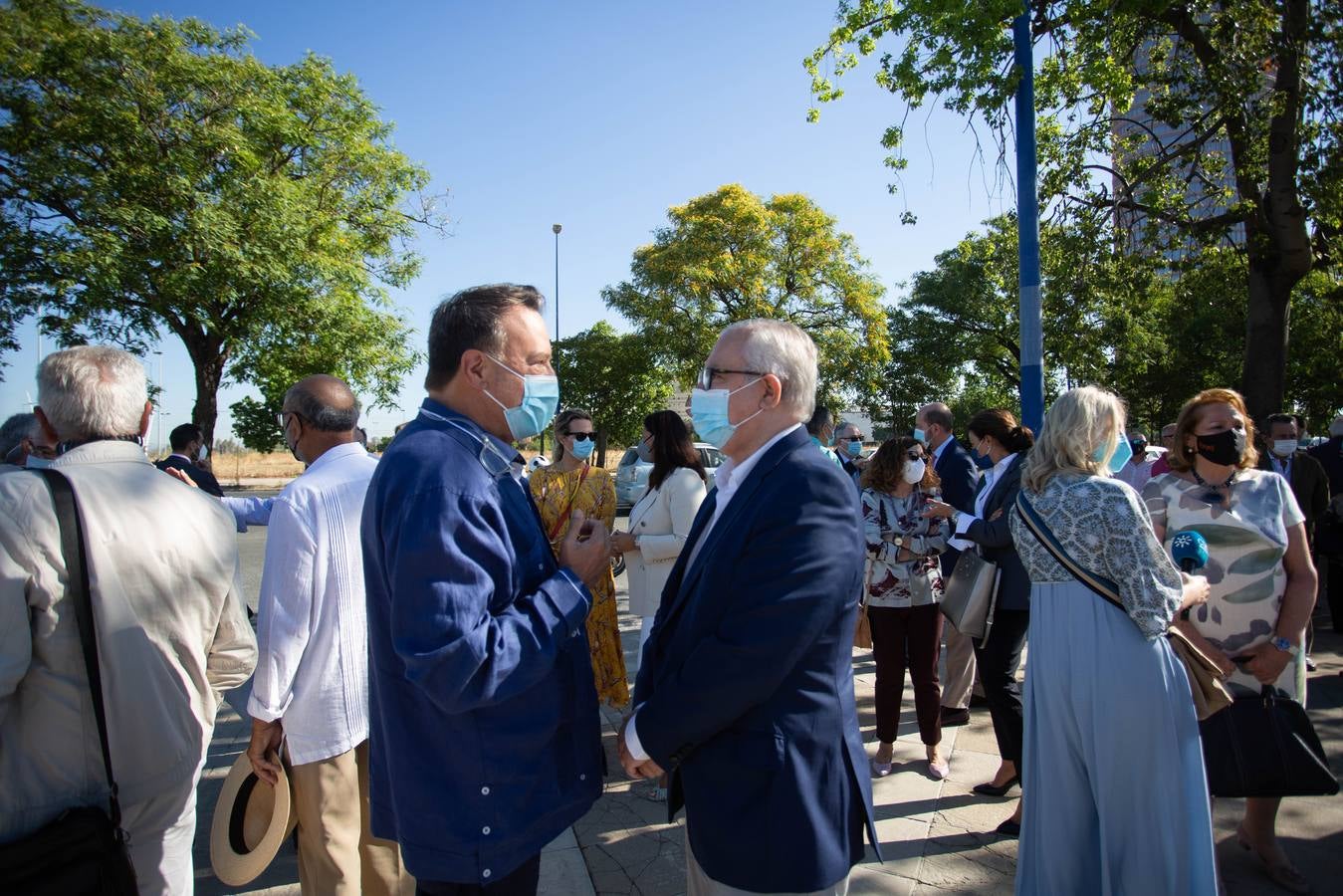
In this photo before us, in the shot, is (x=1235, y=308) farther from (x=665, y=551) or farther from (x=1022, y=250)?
(x=665, y=551)

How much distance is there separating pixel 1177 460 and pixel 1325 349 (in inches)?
1136

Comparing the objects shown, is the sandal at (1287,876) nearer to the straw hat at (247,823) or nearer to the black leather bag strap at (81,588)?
the straw hat at (247,823)

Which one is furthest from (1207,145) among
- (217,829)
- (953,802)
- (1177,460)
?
(217,829)

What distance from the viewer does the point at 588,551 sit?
1905 mm

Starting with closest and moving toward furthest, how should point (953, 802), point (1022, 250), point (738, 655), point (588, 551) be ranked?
1. point (738, 655)
2. point (588, 551)
3. point (953, 802)
4. point (1022, 250)

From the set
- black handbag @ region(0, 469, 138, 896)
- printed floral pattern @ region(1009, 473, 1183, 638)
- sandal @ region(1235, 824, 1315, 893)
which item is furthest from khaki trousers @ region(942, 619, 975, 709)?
black handbag @ region(0, 469, 138, 896)

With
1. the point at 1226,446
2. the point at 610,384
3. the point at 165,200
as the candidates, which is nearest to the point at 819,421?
the point at 1226,446

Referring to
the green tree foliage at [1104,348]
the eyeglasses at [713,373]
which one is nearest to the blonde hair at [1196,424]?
the eyeglasses at [713,373]

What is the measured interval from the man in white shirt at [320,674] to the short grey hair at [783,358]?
1.48 meters

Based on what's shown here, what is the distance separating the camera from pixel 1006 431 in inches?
179

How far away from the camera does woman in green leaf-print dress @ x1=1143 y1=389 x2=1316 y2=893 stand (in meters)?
3.02

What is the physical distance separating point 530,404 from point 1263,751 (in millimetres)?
3010

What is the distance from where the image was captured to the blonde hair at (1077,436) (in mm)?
2715

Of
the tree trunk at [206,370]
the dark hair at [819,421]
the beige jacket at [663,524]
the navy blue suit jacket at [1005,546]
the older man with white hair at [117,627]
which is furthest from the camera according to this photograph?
the tree trunk at [206,370]
